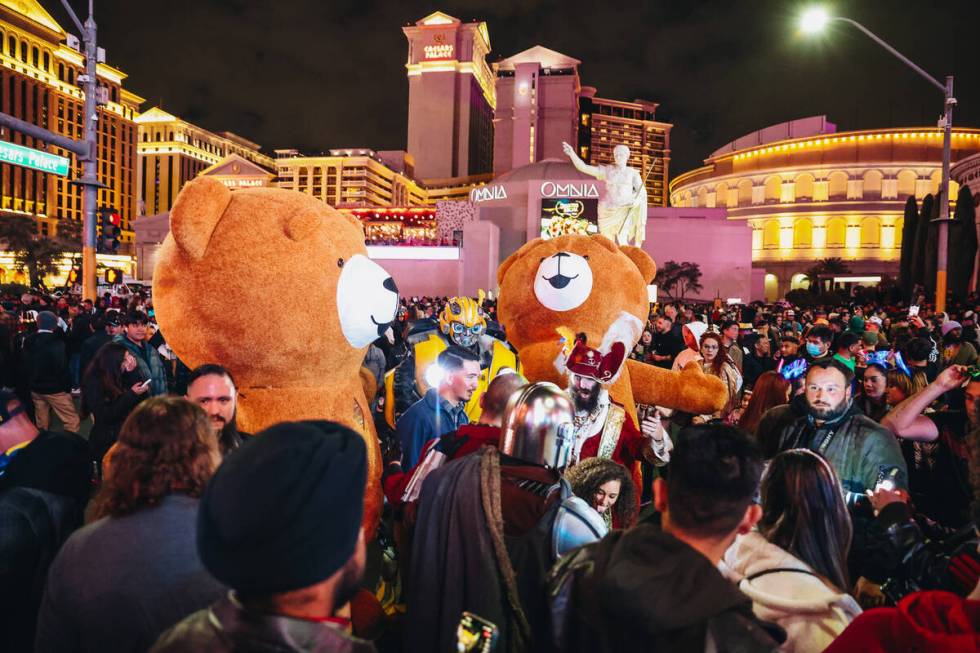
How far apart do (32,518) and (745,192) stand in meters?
71.6

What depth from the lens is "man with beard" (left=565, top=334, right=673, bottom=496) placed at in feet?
11.9

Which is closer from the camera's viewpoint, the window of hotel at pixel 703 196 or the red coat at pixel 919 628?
the red coat at pixel 919 628

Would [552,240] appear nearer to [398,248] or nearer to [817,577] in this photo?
[817,577]

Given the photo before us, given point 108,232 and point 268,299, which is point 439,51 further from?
point 268,299

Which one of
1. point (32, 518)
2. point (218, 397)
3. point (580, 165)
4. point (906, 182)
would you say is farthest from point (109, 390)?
point (906, 182)

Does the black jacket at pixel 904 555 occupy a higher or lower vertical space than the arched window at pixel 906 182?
lower

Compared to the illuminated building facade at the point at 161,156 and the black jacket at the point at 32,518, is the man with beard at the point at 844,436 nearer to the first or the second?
the black jacket at the point at 32,518

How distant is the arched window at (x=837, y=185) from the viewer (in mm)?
61906

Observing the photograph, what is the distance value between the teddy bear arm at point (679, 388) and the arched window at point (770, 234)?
211 ft

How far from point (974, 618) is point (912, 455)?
3.05m

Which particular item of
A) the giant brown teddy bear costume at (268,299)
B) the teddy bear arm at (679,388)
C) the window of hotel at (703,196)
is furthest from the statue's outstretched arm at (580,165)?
the window of hotel at (703,196)

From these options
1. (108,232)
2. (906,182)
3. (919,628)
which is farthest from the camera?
(906,182)

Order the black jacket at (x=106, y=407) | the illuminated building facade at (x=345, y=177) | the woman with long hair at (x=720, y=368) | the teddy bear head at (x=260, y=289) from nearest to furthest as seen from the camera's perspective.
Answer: the teddy bear head at (x=260, y=289) → the black jacket at (x=106, y=407) → the woman with long hair at (x=720, y=368) → the illuminated building facade at (x=345, y=177)

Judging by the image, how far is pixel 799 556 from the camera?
2061 mm
